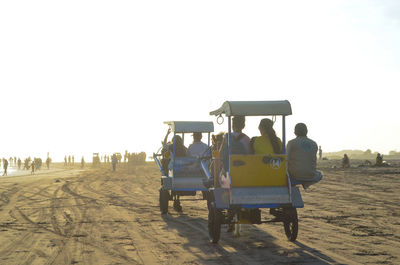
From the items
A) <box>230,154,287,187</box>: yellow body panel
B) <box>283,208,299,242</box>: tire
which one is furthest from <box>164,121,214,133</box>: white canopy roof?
<box>230,154,287,187</box>: yellow body panel

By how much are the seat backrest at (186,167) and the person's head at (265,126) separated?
17.3 feet

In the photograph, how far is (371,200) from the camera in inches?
690

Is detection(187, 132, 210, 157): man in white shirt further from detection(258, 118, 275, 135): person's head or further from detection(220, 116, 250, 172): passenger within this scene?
detection(258, 118, 275, 135): person's head

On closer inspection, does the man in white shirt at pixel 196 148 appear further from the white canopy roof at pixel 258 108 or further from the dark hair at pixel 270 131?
the white canopy roof at pixel 258 108

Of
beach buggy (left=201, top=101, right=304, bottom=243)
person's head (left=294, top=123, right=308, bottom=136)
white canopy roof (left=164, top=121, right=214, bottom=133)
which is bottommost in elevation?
beach buggy (left=201, top=101, right=304, bottom=243)

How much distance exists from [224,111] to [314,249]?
3.04 metres

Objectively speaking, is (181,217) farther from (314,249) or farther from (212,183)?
(314,249)

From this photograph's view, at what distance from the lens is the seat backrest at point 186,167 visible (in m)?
14.6

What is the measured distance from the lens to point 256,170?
903cm

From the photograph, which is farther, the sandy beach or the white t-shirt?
the white t-shirt

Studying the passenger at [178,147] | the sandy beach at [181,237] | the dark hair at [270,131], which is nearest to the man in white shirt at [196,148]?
the passenger at [178,147]

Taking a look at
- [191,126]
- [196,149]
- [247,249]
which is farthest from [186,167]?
[247,249]

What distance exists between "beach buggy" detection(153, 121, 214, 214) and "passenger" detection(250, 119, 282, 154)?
3645 millimetres

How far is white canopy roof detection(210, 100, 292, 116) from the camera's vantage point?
9156 millimetres
